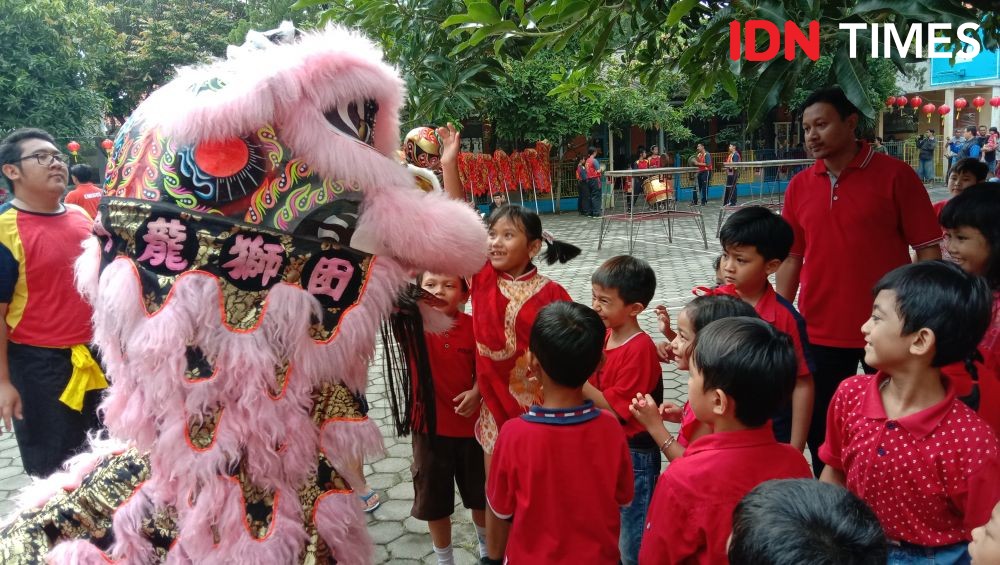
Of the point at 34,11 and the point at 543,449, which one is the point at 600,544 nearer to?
the point at 543,449

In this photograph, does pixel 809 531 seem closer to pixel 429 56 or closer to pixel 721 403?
pixel 721 403

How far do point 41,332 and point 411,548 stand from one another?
72.3 inches

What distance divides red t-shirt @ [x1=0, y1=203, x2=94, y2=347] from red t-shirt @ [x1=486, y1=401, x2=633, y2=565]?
2.07m

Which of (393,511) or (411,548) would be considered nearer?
(411,548)

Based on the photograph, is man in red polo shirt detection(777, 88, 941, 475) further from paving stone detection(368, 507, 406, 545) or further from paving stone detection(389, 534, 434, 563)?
paving stone detection(368, 507, 406, 545)

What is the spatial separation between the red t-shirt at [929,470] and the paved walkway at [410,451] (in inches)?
47.3

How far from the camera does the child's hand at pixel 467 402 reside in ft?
8.35

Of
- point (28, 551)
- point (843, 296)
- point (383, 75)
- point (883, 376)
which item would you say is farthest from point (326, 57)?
point (843, 296)

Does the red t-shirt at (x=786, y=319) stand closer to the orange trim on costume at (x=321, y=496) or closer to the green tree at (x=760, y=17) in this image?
the green tree at (x=760, y=17)

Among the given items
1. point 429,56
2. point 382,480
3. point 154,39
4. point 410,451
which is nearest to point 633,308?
point 429,56

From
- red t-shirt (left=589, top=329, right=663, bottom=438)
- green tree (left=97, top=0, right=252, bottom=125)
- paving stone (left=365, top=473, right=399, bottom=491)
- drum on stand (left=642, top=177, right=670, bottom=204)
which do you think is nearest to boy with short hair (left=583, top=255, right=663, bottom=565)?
red t-shirt (left=589, top=329, right=663, bottom=438)

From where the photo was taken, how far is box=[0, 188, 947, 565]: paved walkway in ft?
10.2

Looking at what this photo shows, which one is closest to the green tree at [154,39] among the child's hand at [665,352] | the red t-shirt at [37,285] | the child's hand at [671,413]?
the red t-shirt at [37,285]

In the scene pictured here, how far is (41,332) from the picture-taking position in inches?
109
